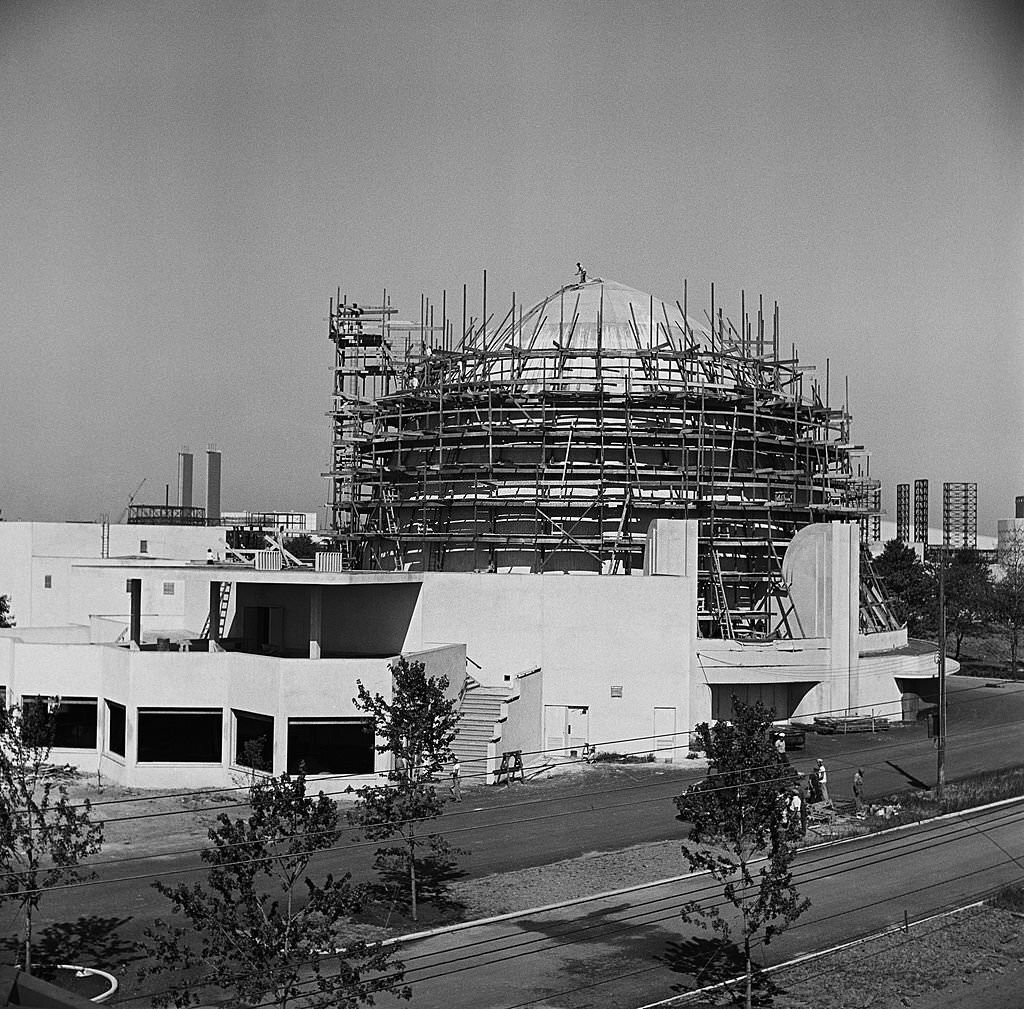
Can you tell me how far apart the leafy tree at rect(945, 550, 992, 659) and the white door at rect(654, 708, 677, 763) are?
125ft

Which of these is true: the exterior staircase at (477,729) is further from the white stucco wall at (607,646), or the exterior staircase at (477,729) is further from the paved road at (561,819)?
the white stucco wall at (607,646)

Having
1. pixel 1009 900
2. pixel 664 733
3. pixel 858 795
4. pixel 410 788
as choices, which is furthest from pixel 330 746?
pixel 1009 900

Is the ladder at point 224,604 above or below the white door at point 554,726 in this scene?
above

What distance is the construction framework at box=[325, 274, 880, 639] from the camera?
47.5m

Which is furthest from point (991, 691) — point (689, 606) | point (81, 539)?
point (81, 539)

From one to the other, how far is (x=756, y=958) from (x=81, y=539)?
54.2 meters

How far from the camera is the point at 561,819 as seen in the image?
105 feet

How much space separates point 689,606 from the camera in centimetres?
4156

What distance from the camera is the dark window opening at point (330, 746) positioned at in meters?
34.8

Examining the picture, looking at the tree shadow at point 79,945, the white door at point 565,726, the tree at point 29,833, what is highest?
the tree at point 29,833

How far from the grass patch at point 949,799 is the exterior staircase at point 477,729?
426 inches

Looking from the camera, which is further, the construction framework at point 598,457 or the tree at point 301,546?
the tree at point 301,546

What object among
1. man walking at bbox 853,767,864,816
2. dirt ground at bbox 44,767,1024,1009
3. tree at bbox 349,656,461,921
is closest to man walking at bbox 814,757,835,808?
man walking at bbox 853,767,864,816

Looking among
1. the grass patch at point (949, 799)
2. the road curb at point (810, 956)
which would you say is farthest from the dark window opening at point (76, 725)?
the road curb at point (810, 956)
